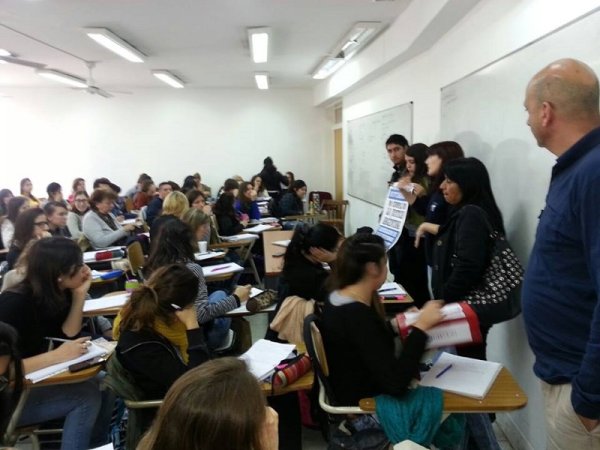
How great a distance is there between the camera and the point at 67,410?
2.01m

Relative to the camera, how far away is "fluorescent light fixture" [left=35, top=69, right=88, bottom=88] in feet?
21.2

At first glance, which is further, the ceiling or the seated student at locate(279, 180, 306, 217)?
the seated student at locate(279, 180, 306, 217)

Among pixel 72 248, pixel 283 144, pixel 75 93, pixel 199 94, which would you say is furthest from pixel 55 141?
pixel 72 248

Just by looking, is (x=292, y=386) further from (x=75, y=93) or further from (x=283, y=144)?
(x=75, y=93)

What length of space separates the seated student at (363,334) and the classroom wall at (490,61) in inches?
41.5

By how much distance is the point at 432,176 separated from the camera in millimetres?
3008

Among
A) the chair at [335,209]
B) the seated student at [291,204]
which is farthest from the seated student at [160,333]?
the chair at [335,209]

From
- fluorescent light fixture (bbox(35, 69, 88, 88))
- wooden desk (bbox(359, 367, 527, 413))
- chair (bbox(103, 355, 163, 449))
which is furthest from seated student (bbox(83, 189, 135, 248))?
wooden desk (bbox(359, 367, 527, 413))

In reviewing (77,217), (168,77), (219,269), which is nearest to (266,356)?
(219,269)

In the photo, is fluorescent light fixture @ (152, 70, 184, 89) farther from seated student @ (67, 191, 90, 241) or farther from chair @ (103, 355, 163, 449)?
chair @ (103, 355, 163, 449)

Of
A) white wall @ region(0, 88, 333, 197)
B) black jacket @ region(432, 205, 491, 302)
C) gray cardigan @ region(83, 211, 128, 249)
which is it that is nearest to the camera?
black jacket @ region(432, 205, 491, 302)

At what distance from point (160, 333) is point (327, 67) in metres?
6.23

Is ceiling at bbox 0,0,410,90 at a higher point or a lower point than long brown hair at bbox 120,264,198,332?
higher

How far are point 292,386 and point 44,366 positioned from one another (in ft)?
3.67
